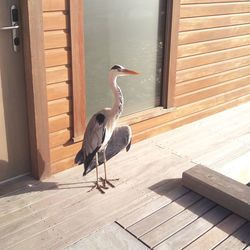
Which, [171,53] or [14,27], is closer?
[14,27]

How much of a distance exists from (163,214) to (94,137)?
794 millimetres

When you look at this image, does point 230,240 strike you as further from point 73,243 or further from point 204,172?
point 73,243

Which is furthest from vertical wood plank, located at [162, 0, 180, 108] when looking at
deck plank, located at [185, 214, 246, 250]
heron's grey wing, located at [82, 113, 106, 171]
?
deck plank, located at [185, 214, 246, 250]

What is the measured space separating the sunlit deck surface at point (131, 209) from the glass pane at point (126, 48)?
60cm

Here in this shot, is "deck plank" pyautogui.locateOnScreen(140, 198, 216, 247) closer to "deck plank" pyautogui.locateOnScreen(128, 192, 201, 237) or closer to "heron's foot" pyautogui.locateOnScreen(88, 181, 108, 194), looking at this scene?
"deck plank" pyautogui.locateOnScreen(128, 192, 201, 237)

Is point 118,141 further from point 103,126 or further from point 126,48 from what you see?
point 126,48

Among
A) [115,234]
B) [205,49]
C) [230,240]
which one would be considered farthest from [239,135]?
[115,234]

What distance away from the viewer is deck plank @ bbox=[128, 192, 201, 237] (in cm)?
275

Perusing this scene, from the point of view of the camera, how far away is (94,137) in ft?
10.1

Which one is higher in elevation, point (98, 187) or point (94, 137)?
point (94, 137)

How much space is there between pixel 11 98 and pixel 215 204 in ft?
6.03

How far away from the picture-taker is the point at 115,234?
270 centimetres

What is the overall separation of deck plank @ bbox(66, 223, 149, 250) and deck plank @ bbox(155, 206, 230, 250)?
6.9 inches

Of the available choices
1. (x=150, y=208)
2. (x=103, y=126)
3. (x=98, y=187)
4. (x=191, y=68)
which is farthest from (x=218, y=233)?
(x=191, y=68)
